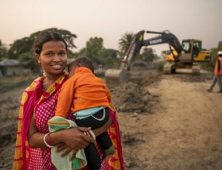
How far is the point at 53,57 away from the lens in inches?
51.6

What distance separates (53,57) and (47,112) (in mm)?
346

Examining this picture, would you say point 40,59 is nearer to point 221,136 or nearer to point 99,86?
point 99,86

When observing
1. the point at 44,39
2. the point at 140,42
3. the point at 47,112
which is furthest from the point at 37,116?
the point at 140,42

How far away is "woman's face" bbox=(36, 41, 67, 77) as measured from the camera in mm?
1307

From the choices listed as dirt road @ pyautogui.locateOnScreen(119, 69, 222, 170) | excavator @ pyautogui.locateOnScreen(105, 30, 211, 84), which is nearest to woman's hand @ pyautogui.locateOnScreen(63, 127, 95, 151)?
dirt road @ pyautogui.locateOnScreen(119, 69, 222, 170)

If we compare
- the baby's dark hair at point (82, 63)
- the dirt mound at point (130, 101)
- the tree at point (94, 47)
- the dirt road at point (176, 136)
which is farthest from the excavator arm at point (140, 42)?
the tree at point (94, 47)

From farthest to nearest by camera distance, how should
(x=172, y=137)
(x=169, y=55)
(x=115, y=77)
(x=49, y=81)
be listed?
1. (x=169, y=55)
2. (x=115, y=77)
3. (x=172, y=137)
4. (x=49, y=81)

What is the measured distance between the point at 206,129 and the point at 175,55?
33.2 feet

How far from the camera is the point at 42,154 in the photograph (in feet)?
4.48

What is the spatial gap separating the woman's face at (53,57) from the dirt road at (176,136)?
8.29 ft

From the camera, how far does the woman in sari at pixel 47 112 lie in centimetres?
117

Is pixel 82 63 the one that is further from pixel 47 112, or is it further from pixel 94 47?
pixel 94 47

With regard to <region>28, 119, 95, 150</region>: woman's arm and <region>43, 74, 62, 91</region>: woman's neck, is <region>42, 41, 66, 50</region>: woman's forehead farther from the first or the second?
<region>28, 119, 95, 150</region>: woman's arm

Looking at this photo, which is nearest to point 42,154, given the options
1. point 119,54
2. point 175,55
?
point 175,55
